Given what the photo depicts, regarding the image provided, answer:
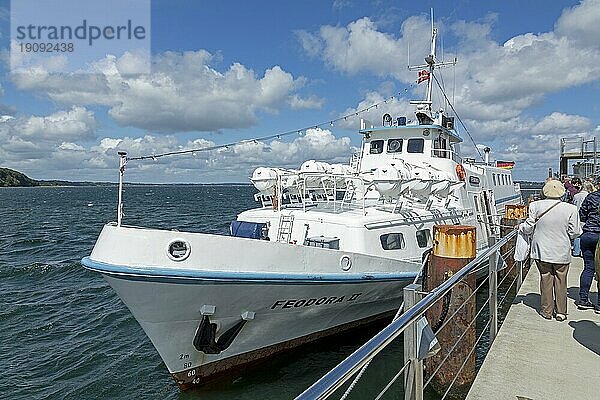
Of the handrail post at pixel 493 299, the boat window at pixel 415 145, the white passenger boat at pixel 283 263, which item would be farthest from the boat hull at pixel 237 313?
the boat window at pixel 415 145

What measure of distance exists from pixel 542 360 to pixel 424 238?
6.06 meters

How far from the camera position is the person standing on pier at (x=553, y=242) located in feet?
18.9

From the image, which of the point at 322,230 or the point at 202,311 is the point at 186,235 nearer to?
the point at 202,311

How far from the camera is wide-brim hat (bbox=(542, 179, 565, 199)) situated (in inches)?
233

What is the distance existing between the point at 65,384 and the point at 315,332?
4989 millimetres

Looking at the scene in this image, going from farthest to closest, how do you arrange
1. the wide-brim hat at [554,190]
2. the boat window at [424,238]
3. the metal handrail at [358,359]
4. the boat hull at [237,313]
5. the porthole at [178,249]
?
the boat window at [424,238], the boat hull at [237,313], the porthole at [178,249], the wide-brim hat at [554,190], the metal handrail at [358,359]

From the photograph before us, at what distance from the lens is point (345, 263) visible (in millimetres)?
8305

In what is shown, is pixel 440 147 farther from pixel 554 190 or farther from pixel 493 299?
pixel 493 299

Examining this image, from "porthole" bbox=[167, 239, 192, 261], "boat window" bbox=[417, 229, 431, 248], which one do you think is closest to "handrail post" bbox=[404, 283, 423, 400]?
"porthole" bbox=[167, 239, 192, 261]

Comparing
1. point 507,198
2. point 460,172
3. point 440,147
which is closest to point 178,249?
point 460,172

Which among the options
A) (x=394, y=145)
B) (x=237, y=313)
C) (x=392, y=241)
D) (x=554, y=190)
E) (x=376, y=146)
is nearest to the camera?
(x=554, y=190)

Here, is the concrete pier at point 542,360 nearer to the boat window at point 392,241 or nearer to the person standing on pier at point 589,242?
the person standing on pier at point 589,242

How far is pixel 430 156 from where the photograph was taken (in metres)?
12.9

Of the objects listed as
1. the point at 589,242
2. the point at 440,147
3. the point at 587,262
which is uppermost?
the point at 440,147
